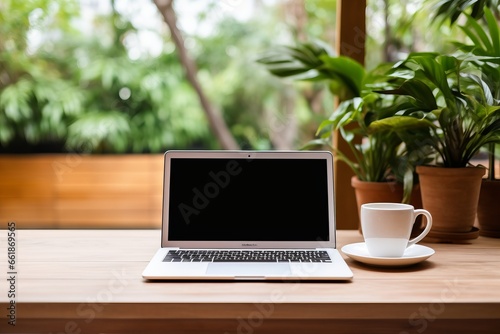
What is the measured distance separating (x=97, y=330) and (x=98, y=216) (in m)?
3.25

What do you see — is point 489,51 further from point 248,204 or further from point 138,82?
point 138,82

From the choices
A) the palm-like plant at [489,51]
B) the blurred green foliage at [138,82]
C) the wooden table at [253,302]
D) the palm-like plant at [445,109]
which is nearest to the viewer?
the wooden table at [253,302]

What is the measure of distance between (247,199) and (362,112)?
0.44 meters

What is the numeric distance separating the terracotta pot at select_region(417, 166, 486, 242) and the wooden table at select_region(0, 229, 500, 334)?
0.23m

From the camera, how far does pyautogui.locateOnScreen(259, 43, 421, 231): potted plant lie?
4.57ft

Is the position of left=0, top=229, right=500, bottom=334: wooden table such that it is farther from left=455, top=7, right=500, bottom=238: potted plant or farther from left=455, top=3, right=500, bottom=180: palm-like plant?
left=455, top=3, right=500, bottom=180: palm-like plant

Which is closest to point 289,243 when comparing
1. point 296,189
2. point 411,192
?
point 296,189

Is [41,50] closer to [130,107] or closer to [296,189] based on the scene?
[130,107]

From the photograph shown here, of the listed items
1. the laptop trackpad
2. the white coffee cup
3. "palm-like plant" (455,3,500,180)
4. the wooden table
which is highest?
"palm-like plant" (455,3,500,180)

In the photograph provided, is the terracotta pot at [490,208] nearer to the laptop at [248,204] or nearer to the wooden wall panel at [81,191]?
the laptop at [248,204]

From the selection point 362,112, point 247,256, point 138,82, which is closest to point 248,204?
point 247,256

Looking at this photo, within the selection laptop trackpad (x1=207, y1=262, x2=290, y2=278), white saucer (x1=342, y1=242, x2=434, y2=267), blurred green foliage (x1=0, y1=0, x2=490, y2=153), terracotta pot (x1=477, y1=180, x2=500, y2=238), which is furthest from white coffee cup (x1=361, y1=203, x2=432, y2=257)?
blurred green foliage (x1=0, y1=0, x2=490, y2=153)

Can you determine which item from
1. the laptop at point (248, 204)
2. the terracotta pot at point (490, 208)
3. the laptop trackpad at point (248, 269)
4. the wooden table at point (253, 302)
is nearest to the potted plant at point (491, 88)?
the terracotta pot at point (490, 208)

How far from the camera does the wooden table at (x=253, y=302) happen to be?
0.89 m
